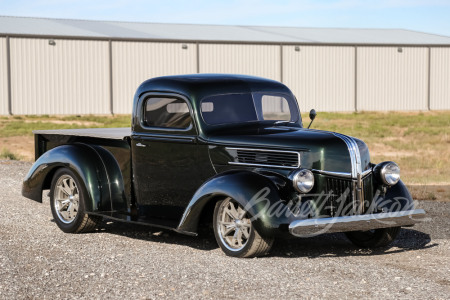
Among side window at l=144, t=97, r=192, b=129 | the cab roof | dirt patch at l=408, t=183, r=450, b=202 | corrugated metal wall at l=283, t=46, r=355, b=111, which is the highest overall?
corrugated metal wall at l=283, t=46, r=355, b=111

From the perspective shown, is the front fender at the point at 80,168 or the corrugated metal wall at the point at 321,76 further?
the corrugated metal wall at the point at 321,76

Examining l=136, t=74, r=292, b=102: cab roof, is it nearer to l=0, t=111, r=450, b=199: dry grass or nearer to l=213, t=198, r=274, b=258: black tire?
l=213, t=198, r=274, b=258: black tire

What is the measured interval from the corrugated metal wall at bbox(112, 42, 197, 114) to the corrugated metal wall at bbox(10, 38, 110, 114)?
60 cm

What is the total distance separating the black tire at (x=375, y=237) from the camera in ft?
25.6

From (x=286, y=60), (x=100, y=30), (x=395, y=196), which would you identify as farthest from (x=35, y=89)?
(x=395, y=196)

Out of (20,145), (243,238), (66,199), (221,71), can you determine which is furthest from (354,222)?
(221,71)

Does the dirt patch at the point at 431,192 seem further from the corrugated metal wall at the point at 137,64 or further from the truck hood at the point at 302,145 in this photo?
the corrugated metal wall at the point at 137,64

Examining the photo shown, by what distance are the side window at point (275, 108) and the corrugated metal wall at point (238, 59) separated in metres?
32.1

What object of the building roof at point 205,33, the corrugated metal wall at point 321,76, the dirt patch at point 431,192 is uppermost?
the building roof at point 205,33

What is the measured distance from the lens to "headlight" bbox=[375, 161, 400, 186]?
24.5 feet

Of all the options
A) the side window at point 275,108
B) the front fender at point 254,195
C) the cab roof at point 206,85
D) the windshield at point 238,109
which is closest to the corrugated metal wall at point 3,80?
the cab roof at point 206,85

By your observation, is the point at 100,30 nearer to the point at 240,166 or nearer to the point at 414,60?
the point at 414,60

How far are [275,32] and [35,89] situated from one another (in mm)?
17262

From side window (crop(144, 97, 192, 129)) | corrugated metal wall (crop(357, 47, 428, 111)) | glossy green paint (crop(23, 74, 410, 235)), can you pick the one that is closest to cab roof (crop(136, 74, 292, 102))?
glossy green paint (crop(23, 74, 410, 235))
